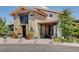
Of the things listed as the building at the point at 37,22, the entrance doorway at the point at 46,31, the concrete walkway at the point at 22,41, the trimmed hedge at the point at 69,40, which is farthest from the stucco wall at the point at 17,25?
the trimmed hedge at the point at 69,40

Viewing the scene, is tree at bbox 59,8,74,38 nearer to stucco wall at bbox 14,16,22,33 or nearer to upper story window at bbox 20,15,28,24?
upper story window at bbox 20,15,28,24

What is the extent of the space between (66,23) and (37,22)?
431 millimetres

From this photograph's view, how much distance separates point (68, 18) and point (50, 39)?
1.34ft

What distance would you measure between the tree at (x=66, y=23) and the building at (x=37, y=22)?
74 mm

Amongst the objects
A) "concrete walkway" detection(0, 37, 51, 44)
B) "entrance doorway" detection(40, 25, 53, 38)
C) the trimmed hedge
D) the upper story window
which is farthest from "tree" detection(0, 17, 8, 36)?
the trimmed hedge

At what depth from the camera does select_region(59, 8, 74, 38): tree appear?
17.4 feet

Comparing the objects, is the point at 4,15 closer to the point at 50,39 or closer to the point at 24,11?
the point at 24,11

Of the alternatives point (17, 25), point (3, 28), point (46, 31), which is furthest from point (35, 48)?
point (3, 28)

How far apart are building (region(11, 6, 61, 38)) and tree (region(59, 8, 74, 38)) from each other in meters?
0.07

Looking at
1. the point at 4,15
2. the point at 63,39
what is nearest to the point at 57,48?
the point at 63,39

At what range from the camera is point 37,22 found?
532cm

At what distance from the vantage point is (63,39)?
5328 millimetres

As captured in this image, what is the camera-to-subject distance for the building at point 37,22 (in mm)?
5293

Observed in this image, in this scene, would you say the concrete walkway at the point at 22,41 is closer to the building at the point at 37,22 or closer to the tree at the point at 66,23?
the building at the point at 37,22
